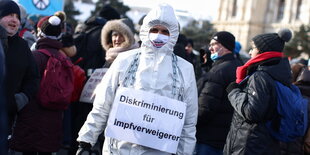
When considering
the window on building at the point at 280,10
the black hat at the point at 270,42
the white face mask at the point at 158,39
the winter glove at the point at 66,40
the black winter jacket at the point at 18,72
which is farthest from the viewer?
the window on building at the point at 280,10

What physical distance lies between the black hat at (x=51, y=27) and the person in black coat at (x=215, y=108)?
1789 millimetres

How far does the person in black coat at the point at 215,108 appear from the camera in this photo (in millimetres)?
4910

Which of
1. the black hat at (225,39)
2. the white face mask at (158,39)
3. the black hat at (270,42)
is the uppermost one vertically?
the white face mask at (158,39)

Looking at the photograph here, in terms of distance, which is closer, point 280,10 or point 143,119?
point 143,119

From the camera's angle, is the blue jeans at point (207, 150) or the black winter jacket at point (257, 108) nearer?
the black winter jacket at point (257, 108)

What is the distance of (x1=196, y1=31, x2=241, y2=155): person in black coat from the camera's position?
16.1 feet

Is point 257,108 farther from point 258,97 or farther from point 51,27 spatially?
point 51,27

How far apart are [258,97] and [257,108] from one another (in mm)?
95

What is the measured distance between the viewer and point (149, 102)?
11.3 ft

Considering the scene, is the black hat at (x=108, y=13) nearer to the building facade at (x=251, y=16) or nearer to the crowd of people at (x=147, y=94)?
the crowd of people at (x=147, y=94)

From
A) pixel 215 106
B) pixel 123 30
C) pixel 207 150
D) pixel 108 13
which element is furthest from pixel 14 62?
pixel 108 13

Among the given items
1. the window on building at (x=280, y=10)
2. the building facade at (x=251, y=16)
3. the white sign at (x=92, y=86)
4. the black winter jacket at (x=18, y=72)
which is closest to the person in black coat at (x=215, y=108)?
the white sign at (x=92, y=86)

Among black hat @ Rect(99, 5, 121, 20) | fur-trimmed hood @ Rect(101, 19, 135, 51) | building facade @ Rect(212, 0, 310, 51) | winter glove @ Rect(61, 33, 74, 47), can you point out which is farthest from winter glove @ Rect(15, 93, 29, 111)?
building facade @ Rect(212, 0, 310, 51)

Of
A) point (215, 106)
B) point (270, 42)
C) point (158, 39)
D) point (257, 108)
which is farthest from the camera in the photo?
point (215, 106)
